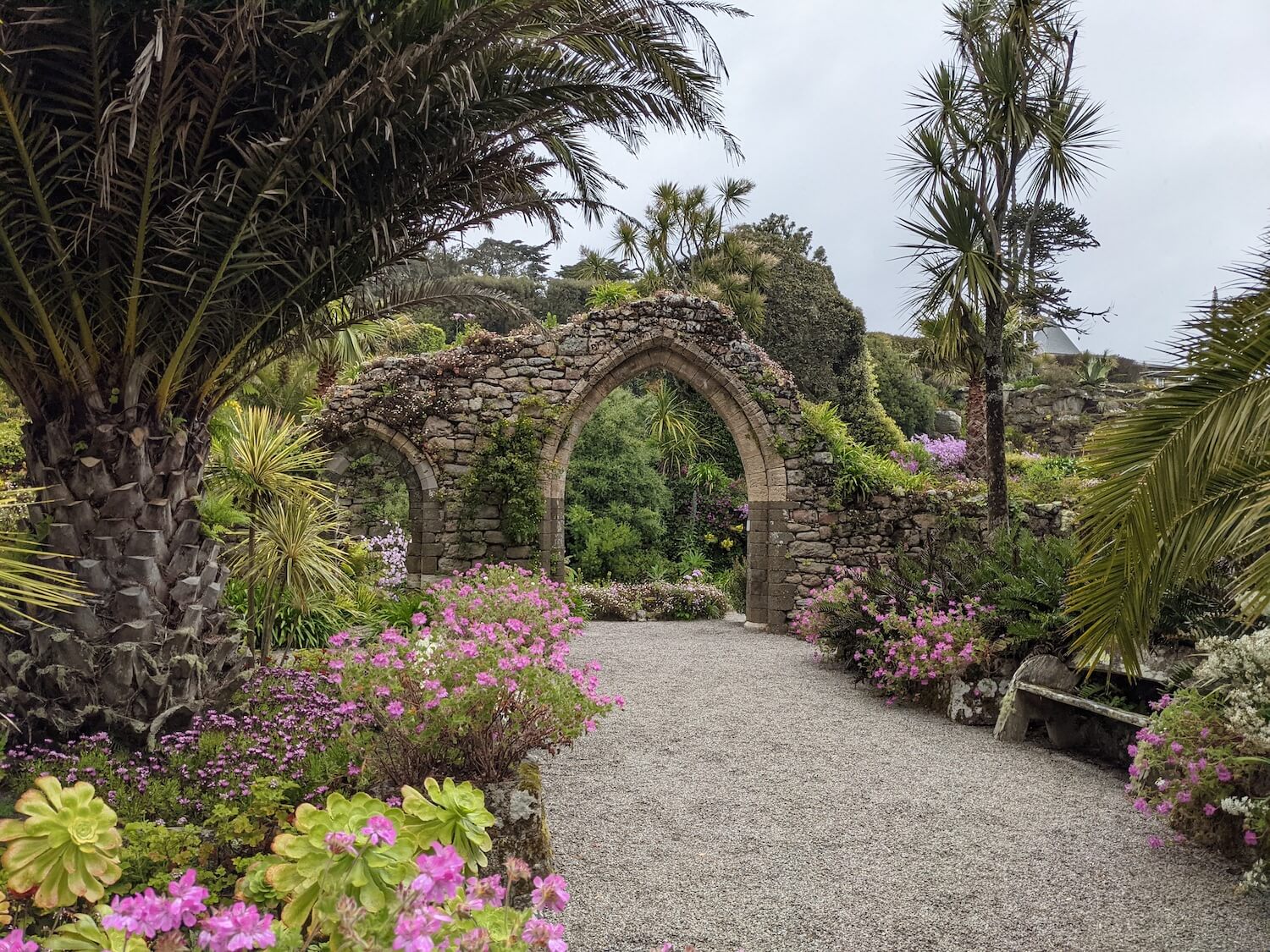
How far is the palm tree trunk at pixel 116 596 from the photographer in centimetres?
410

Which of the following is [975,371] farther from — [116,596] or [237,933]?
[237,933]

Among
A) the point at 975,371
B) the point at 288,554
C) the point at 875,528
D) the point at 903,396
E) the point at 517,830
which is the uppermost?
the point at 903,396

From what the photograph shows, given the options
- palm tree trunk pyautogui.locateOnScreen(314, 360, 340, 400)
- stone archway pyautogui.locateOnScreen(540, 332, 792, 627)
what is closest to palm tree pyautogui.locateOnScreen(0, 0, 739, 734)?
stone archway pyautogui.locateOnScreen(540, 332, 792, 627)

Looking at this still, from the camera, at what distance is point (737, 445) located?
11258 mm

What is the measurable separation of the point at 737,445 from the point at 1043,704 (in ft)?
20.1

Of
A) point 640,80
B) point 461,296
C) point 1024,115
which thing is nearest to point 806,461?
point 1024,115

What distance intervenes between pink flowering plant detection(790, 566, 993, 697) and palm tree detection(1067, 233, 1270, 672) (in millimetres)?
2667

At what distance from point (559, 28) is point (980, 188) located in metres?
5.29

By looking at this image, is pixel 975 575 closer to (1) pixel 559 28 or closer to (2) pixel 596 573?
(1) pixel 559 28

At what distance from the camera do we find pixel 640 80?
480 cm

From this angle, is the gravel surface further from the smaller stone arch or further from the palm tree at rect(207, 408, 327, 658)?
the smaller stone arch

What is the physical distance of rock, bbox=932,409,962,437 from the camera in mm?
21969

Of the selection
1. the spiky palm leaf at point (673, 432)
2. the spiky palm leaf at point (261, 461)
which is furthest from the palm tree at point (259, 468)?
the spiky palm leaf at point (673, 432)

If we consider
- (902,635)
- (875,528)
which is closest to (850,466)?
(875,528)
